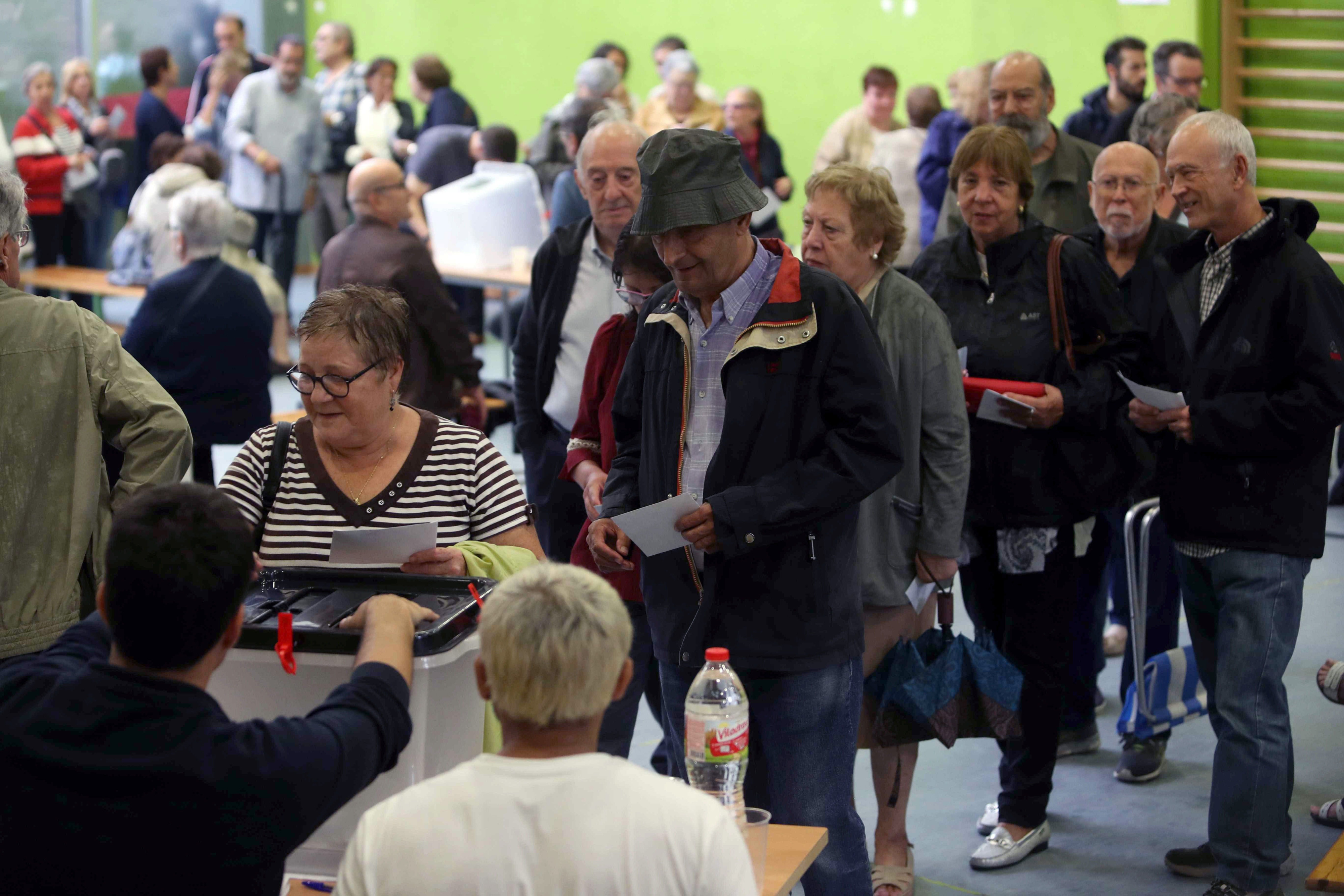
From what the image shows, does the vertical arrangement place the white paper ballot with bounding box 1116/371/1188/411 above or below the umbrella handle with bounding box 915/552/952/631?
above

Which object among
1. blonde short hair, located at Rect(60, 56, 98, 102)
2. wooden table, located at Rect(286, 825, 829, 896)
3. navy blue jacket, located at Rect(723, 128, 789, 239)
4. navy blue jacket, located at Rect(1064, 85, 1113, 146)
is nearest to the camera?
wooden table, located at Rect(286, 825, 829, 896)

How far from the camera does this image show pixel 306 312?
8.87 ft

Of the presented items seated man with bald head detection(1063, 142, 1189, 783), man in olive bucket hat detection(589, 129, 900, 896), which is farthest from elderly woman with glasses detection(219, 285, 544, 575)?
seated man with bald head detection(1063, 142, 1189, 783)

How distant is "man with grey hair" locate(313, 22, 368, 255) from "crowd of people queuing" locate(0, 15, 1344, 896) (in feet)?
21.8

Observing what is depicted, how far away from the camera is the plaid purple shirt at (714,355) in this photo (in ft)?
8.73

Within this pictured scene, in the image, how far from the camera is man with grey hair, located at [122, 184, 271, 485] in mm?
5480

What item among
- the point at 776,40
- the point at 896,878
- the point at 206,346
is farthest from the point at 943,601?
the point at 776,40

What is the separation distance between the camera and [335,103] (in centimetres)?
1218

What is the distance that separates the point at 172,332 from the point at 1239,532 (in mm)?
3841

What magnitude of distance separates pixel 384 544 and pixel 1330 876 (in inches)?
76.6

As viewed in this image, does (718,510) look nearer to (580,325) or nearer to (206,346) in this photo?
(580,325)

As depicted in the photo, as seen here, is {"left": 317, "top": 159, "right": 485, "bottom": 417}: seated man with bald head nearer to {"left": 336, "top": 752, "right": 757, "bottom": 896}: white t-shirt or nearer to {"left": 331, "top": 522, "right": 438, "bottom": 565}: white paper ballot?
{"left": 331, "top": 522, "right": 438, "bottom": 565}: white paper ballot

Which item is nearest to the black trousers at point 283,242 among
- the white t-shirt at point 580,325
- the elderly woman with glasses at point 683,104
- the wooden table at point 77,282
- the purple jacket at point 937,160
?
the wooden table at point 77,282

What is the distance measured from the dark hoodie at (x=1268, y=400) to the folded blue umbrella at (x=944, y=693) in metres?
0.59
